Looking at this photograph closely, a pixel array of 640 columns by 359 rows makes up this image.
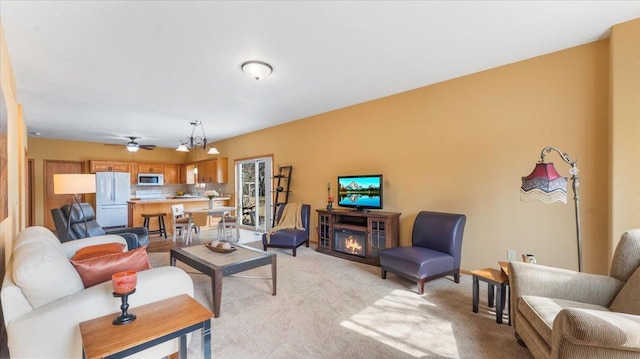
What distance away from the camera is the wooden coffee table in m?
2.58

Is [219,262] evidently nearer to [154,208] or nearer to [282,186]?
[282,186]

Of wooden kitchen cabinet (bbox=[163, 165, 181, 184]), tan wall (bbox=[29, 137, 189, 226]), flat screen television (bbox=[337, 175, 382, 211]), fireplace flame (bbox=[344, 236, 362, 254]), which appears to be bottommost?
fireplace flame (bbox=[344, 236, 362, 254])

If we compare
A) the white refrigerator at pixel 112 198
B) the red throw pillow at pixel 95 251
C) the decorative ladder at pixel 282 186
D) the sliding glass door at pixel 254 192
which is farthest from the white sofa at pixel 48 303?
the white refrigerator at pixel 112 198

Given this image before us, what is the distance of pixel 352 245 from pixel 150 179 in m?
7.58

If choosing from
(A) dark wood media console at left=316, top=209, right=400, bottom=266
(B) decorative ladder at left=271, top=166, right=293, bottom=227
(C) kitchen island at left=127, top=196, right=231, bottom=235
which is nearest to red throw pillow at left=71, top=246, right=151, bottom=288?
(A) dark wood media console at left=316, top=209, right=400, bottom=266

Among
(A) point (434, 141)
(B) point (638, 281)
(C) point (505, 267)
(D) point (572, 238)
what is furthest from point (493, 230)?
(B) point (638, 281)

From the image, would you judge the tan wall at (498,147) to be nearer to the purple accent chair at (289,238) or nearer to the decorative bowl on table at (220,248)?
the purple accent chair at (289,238)

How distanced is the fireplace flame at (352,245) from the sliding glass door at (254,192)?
9.10 feet

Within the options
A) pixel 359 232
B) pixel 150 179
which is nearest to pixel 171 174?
pixel 150 179

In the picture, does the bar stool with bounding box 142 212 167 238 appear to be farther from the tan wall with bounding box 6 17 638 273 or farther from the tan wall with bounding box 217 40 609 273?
the tan wall with bounding box 217 40 609 273

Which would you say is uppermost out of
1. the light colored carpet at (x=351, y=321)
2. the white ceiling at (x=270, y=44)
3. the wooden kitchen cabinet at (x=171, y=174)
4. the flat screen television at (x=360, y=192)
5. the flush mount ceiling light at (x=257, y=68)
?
the white ceiling at (x=270, y=44)

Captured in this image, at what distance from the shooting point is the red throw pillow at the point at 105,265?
1.75 metres

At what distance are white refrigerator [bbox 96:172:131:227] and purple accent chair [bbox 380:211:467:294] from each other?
7819 millimetres

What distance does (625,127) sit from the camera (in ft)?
8.11
